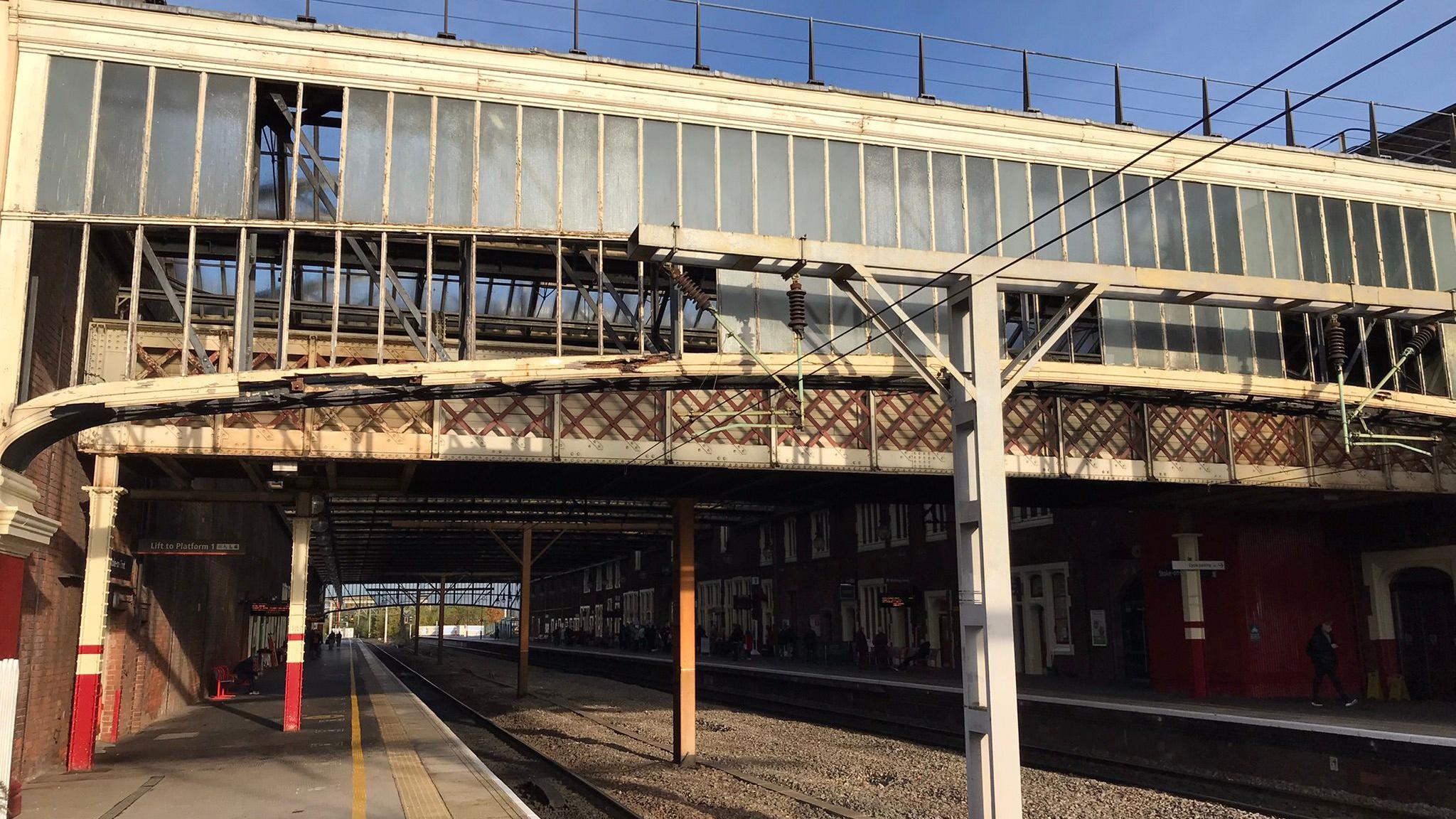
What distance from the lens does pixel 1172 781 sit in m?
15.0

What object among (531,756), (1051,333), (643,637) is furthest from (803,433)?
(643,637)

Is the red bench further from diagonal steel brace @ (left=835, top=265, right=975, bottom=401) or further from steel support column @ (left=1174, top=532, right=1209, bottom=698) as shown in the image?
diagonal steel brace @ (left=835, top=265, right=975, bottom=401)

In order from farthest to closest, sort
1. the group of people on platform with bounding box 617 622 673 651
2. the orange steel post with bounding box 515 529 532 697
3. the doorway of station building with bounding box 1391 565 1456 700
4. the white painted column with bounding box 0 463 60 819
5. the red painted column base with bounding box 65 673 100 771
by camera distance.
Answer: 1. the group of people on platform with bounding box 617 622 673 651
2. the orange steel post with bounding box 515 529 532 697
3. the doorway of station building with bounding box 1391 565 1456 700
4. the red painted column base with bounding box 65 673 100 771
5. the white painted column with bounding box 0 463 60 819

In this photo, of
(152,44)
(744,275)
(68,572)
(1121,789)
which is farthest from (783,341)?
(68,572)

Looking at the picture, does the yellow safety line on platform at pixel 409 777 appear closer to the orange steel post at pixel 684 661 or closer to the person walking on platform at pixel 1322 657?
the orange steel post at pixel 684 661

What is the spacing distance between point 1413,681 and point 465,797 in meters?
20.1

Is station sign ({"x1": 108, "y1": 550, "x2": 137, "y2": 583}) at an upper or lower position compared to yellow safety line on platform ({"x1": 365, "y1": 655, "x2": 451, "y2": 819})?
upper

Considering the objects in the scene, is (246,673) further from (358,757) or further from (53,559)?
(53,559)

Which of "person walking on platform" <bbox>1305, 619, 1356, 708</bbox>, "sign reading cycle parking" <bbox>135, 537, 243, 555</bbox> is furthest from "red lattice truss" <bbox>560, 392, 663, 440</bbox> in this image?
"person walking on platform" <bbox>1305, 619, 1356, 708</bbox>

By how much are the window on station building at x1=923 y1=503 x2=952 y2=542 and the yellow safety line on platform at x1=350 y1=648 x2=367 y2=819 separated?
1606 centimetres

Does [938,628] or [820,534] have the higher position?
[820,534]

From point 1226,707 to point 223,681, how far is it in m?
26.2

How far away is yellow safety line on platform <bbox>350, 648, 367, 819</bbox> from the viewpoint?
38.9 ft

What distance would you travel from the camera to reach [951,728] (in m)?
20.9
